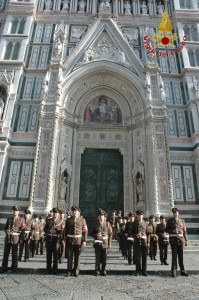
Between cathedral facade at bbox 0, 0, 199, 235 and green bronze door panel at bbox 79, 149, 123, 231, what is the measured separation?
6cm

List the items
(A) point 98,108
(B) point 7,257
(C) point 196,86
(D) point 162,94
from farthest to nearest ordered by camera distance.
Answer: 1. (A) point 98,108
2. (C) point 196,86
3. (D) point 162,94
4. (B) point 7,257

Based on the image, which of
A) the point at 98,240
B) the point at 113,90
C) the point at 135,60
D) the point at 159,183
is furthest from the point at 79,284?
the point at 135,60

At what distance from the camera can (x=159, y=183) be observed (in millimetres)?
13000

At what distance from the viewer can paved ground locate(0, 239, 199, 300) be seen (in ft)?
13.0

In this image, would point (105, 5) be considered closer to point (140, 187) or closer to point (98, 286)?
point (140, 187)

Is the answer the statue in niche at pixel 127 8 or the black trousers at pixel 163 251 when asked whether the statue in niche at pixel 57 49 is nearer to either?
the statue in niche at pixel 127 8

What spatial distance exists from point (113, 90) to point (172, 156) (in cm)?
588

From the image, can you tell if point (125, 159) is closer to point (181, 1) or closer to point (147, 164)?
point (147, 164)

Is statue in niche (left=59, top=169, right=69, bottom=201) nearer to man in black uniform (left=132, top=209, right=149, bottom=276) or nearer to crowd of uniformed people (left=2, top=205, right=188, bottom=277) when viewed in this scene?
crowd of uniformed people (left=2, top=205, right=188, bottom=277)

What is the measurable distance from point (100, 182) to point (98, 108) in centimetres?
486

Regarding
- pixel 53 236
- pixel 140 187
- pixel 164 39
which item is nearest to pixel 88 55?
pixel 164 39

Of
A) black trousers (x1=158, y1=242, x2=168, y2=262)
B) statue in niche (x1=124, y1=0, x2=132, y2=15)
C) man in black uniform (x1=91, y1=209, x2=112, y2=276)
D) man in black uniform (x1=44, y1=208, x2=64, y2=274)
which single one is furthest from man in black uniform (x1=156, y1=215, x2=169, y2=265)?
statue in niche (x1=124, y1=0, x2=132, y2=15)

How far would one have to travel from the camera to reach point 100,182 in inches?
568

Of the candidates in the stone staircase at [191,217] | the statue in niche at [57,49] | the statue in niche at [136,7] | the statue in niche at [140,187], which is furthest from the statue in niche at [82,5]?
the stone staircase at [191,217]
